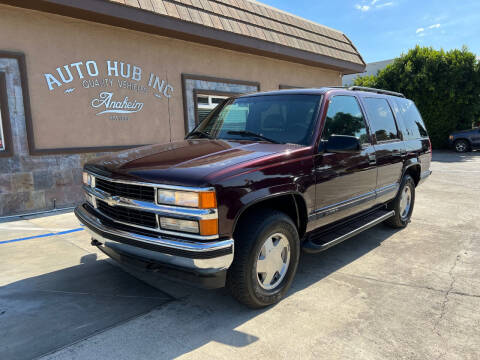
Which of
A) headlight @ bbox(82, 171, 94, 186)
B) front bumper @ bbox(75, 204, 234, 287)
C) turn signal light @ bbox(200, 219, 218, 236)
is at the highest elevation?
headlight @ bbox(82, 171, 94, 186)

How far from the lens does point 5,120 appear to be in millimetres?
6395

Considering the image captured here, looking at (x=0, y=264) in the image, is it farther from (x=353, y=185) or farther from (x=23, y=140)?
(x=353, y=185)

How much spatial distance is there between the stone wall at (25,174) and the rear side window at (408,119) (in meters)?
6.06

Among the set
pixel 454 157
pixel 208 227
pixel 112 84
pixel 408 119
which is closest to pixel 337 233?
pixel 208 227

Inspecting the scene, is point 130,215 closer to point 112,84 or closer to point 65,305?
point 65,305

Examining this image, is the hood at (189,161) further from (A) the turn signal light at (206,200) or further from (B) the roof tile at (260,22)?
(B) the roof tile at (260,22)

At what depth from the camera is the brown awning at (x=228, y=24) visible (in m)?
6.79

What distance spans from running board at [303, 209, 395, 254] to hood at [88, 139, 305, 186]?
960 mm

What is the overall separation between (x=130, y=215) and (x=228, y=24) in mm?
7316

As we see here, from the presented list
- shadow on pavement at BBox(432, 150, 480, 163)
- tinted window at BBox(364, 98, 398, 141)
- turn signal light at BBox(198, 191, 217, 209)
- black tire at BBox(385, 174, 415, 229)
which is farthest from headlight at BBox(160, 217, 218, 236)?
shadow on pavement at BBox(432, 150, 480, 163)

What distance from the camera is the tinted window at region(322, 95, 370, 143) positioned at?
3736mm

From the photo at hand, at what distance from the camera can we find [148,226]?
9.11ft

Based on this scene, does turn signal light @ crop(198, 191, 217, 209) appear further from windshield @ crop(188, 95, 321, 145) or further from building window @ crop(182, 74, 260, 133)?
building window @ crop(182, 74, 260, 133)

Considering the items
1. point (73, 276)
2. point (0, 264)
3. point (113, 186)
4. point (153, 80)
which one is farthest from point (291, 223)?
point (153, 80)
